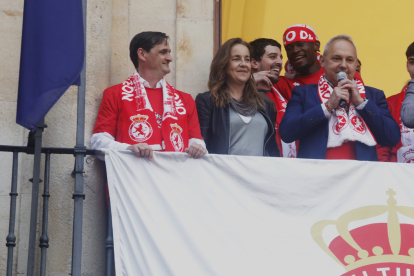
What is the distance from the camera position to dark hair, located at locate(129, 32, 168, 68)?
5836 millimetres

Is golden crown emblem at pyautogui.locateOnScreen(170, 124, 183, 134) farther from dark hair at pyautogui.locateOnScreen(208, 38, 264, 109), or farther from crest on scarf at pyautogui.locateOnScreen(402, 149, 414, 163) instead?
crest on scarf at pyautogui.locateOnScreen(402, 149, 414, 163)

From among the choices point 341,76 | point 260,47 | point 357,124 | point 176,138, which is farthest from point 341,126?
point 260,47

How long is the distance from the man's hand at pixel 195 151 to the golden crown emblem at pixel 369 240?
2.96ft

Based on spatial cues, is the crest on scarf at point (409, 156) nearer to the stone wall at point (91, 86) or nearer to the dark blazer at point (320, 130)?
the dark blazer at point (320, 130)

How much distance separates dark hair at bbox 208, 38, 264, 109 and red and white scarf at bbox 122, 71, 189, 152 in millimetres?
335

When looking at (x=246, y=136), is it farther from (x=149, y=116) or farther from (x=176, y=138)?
(x=149, y=116)

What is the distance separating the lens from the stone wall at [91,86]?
5344 millimetres

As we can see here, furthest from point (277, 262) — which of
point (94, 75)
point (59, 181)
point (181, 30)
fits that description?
point (181, 30)

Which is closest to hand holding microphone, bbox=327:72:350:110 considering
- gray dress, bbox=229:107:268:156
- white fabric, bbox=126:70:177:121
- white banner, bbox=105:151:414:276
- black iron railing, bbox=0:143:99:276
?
white banner, bbox=105:151:414:276

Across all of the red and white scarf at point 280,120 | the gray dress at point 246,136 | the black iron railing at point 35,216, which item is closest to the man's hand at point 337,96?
the gray dress at point 246,136

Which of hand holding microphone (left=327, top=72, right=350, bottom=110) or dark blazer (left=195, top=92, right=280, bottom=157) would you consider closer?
hand holding microphone (left=327, top=72, right=350, bottom=110)

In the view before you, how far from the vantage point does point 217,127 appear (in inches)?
219

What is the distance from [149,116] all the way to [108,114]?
296mm

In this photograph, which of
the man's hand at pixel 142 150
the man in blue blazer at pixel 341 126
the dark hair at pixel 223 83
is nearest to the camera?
the man's hand at pixel 142 150
